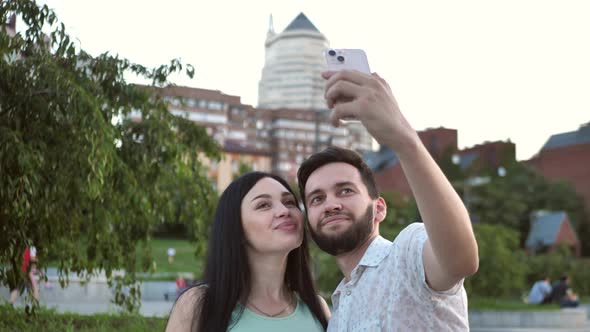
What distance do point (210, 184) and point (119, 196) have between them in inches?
88.8

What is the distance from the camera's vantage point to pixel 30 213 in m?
6.63

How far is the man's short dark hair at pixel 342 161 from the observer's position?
3070 mm

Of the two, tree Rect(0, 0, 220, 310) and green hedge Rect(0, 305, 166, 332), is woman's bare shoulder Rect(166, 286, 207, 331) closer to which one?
tree Rect(0, 0, 220, 310)

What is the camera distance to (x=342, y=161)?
122 inches

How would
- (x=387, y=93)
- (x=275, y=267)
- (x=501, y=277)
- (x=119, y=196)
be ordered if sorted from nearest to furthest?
(x=387, y=93)
(x=275, y=267)
(x=119, y=196)
(x=501, y=277)

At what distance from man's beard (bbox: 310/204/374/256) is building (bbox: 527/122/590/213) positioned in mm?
70763

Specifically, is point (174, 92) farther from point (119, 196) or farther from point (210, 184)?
point (119, 196)

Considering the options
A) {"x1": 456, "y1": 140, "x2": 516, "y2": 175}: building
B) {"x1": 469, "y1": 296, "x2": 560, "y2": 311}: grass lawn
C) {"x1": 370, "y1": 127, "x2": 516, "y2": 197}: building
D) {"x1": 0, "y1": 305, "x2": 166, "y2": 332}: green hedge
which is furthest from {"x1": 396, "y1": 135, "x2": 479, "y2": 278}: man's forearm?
{"x1": 456, "y1": 140, "x2": 516, "y2": 175}: building

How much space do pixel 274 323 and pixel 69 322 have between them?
3.86m

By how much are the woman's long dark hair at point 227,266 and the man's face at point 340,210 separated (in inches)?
25.8

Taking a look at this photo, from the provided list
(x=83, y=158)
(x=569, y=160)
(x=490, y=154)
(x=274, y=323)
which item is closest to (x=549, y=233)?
(x=569, y=160)

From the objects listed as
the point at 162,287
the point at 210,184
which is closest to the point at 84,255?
the point at 210,184

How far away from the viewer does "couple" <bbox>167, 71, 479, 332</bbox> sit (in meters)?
2.10

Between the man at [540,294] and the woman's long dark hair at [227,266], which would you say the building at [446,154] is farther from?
the woman's long dark hair at [227,266]
